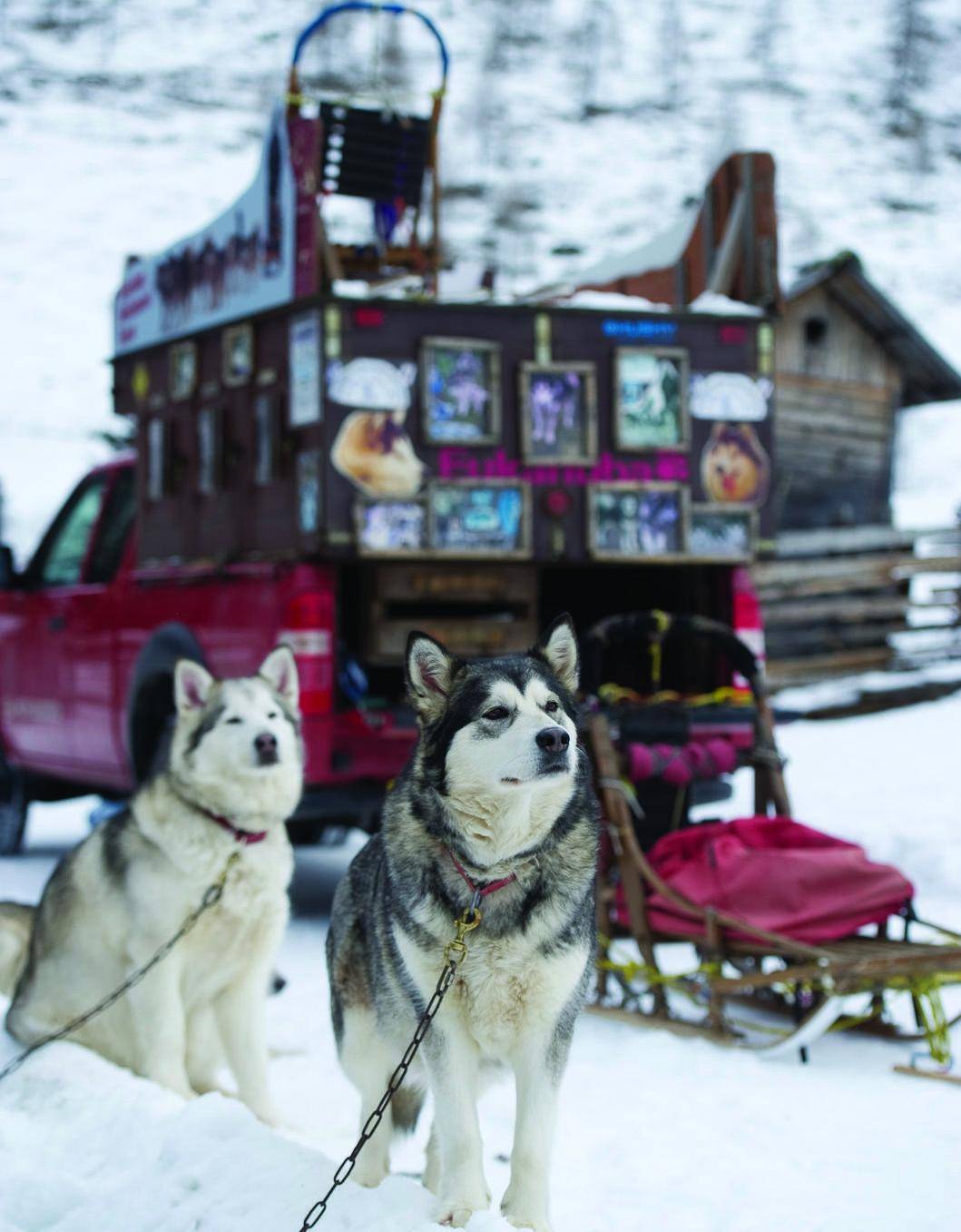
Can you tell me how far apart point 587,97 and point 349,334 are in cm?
6829

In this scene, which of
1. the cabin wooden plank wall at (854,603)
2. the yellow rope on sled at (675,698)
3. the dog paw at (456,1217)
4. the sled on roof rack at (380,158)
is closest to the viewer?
Answer: the dog paw at (456,1217)

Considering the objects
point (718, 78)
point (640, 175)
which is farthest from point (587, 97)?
point (640, 175)

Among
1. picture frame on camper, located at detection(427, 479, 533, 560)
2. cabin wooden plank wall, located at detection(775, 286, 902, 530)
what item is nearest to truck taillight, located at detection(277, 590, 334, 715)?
picture frame on camper, located at detection(427, 479, 533, 560)

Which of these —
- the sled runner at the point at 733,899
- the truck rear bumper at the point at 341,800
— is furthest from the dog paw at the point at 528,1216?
the truck rear bumper at the point at 341,800

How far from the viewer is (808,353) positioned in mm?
16906

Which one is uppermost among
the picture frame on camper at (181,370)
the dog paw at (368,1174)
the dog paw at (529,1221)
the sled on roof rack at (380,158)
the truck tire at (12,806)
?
the sled on roof rack at (380,158)

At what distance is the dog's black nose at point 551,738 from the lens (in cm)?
285

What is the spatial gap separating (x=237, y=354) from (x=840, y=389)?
1220cm

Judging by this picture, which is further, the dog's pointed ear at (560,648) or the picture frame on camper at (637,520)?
the picture frame on camper at (637,520)

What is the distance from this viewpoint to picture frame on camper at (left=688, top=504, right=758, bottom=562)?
6.27 m

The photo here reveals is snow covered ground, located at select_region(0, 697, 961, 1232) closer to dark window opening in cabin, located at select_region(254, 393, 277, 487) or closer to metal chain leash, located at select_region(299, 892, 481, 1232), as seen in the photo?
metal chain leash, located at select_region(299, 892, 481, 1232)

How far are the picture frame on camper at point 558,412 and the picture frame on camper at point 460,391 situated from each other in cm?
15

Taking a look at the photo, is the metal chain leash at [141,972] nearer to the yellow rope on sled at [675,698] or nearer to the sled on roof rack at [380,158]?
the yellow rope on sled at [675,698]

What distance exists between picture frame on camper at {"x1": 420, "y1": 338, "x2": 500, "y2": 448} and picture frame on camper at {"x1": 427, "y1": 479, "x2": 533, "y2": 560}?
214mm
